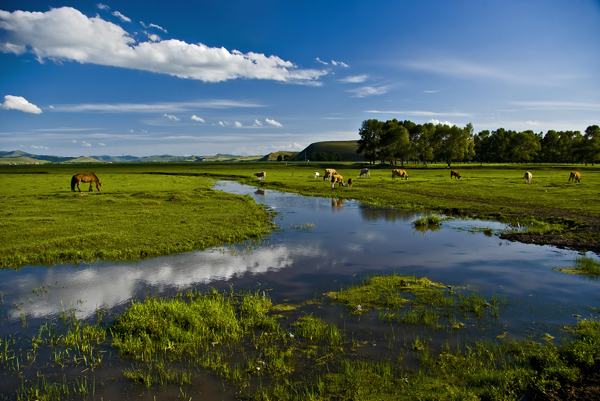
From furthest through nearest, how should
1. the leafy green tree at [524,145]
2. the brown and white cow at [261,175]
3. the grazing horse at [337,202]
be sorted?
1. the leafy green tree at [524,145]
2. the brown and white cow at [261,175]
3. the grazing horse at [337,202]

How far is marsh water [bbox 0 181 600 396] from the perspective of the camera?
31.4 feet

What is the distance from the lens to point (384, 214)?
86.6 ft

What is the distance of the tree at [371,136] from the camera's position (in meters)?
127

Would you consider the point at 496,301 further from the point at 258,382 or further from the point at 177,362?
the point at 177,362

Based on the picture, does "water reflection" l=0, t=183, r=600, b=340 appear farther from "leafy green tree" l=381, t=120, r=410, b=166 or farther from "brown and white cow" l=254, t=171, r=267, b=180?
"leafy green tree" l=381, t=120, r=410, b=166

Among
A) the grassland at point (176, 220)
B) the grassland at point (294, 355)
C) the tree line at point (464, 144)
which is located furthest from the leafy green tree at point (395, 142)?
the grassland at point (294, 355)

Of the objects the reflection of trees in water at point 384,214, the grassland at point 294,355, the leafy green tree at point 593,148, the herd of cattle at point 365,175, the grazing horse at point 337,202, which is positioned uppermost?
the leafy green tree at point 593,148

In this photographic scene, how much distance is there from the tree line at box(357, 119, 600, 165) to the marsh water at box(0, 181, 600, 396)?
9824 centimetres

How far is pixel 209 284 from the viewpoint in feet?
38.3

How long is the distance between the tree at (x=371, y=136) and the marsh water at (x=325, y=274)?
112 metres

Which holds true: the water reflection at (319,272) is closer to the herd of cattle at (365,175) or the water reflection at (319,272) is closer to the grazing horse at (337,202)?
the grazing horse at (337,202)

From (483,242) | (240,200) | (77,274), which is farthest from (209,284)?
(240,200)

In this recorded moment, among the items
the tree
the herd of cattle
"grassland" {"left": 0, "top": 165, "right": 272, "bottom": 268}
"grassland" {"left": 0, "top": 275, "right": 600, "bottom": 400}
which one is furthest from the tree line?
"grassland" {"left": 0, "top": 275, "right": 600, "bottom": 400}

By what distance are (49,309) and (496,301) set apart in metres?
13.6
